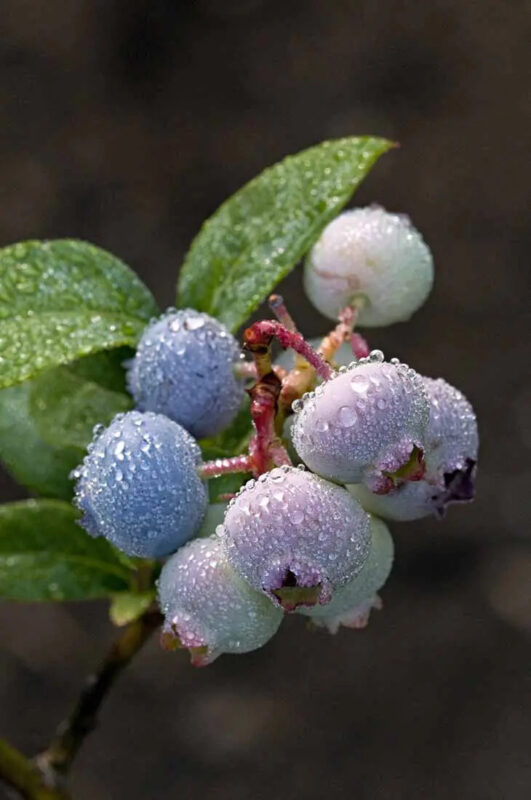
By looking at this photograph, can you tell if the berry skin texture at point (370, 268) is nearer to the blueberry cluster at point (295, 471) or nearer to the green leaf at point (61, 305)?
the blueberry cluster at point (295, 471)

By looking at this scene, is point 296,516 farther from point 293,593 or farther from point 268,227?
point 268,227

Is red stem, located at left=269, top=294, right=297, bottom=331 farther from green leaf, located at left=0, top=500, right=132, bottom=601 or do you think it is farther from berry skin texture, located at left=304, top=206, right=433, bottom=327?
green leaf, located at left=0, top=500, right=132, bottom=601

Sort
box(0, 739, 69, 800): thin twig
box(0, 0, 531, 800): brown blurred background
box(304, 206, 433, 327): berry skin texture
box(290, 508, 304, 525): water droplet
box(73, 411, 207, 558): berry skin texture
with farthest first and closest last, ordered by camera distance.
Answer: box(0, 0, 531, 800): brown blurred background → box(0, 739, 69, 800): thin twig → box(304, 206, 433, 327): berry skin texture → box(73, 411, 207, 558): berry skin texture → box(290, 508, 304, 525): water droplet

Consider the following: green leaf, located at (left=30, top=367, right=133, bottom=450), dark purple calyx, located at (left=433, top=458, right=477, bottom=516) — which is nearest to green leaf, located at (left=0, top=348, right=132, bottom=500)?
green leaf, located at (left=30, top=367, right=133, bottom=450)

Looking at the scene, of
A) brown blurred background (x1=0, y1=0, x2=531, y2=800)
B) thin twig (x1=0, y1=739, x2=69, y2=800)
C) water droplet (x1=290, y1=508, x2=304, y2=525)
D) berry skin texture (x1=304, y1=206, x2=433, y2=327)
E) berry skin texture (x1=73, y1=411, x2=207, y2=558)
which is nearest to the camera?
water droplet (x1=290, y1=508, x2=304, y2=525)

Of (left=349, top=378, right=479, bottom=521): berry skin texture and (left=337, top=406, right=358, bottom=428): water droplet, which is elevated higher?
(left=337, top=406, right=358, bottom=428): water droplet

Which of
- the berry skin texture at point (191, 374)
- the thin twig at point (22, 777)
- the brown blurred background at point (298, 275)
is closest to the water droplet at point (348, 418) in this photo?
the berry skin texture at point (191, 374)
